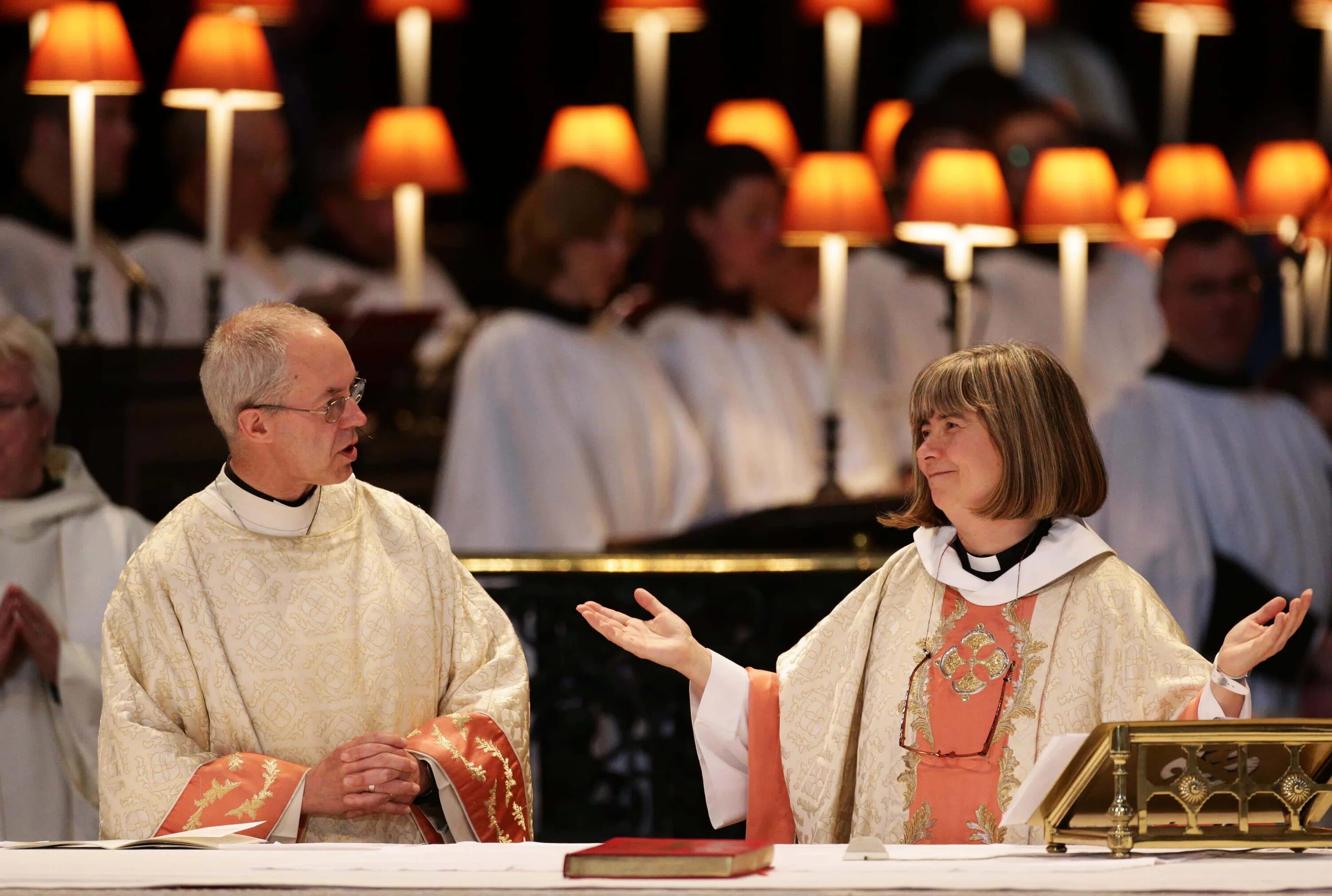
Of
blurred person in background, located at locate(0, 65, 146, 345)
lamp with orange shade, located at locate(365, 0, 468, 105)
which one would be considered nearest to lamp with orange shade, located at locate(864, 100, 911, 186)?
lamp with orange shade, located at locate(365, 0, 468, 105)

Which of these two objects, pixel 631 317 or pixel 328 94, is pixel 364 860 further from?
pixel 328 94

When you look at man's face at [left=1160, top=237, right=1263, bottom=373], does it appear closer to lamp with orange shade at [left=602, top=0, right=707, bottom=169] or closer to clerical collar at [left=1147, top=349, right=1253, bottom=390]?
clerical collar at [left=1147, top=349, right=1253, bottom=390]

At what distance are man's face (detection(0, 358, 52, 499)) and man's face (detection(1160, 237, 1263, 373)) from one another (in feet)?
14.0

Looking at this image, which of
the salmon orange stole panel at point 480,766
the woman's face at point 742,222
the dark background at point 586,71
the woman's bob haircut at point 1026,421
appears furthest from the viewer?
the dark background at point 586,71

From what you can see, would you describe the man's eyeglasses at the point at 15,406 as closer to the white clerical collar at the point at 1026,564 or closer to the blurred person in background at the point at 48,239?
the white clerical collar at the point at 1026,564

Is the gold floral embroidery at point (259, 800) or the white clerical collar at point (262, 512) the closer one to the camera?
the gold floral embroidery at point (259, 800)

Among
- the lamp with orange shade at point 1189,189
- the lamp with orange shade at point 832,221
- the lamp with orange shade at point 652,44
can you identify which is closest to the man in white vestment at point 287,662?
the lamp with orange shade at point 832,221

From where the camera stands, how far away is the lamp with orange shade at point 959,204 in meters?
7.48

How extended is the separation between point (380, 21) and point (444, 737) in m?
7.24

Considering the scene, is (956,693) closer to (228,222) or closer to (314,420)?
(314,420)

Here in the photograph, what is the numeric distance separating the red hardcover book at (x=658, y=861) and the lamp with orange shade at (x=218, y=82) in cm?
432

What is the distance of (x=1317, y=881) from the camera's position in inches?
117

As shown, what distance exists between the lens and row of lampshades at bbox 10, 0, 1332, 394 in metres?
6.80

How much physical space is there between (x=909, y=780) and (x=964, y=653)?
0.26m
